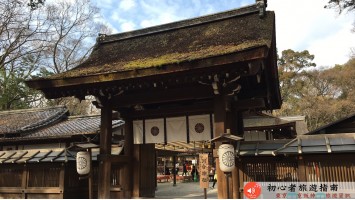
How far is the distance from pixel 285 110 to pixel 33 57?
98.8ft

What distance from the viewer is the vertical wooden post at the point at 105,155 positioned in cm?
920

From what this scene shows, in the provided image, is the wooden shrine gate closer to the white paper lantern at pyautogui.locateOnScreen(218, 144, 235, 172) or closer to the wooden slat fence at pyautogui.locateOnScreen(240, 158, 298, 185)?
the wooden slat fence at pyautogui.locateOnScreen(240, 158, 298, 185)

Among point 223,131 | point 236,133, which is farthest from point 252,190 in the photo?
point 236,133

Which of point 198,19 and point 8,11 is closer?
point 198,19

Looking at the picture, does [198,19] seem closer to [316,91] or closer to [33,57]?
[33,57]

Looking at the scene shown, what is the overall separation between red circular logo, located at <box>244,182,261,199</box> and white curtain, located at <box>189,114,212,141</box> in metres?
2.30

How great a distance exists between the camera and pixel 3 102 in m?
26.2

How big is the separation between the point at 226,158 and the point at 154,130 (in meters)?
3.69

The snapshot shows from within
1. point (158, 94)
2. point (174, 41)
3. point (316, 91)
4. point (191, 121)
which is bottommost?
point (191, 121)

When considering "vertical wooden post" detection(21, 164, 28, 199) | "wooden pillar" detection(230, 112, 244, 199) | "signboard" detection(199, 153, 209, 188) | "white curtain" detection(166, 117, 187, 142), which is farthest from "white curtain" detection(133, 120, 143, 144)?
"vertical wooden post" detection(21, 164, 28, 199)

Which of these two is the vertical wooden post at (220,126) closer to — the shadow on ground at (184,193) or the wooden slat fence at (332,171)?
the wooden slat fence at (332,171)

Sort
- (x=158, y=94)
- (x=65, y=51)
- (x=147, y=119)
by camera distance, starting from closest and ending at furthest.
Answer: (x=158, y=94), (x=147, y=119), (x=65, y=51)

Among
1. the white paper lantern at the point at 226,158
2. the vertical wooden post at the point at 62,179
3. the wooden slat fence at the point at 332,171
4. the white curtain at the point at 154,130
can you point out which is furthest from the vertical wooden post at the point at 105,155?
the wooden slat fence at the point at 332,171

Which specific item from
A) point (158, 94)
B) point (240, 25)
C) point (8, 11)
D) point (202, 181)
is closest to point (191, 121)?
point (158, 94)
